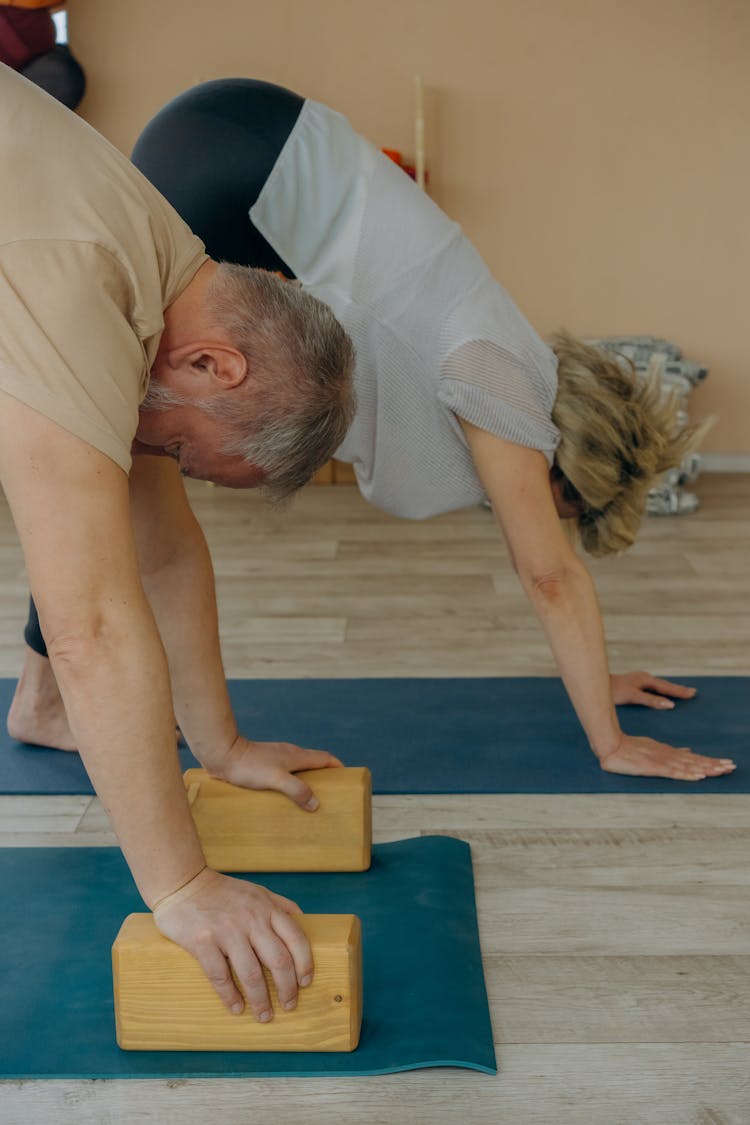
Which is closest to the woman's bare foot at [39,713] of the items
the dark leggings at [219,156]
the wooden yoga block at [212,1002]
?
the dark leggings at [219,156]

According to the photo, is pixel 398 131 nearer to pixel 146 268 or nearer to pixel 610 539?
pixel 610 539

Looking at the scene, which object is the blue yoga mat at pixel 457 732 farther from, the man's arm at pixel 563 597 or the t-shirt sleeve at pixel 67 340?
the t-shirt sleeve at pixel 67 340

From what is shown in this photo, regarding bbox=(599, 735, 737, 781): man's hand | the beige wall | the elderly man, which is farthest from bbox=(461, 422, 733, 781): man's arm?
the beige wall

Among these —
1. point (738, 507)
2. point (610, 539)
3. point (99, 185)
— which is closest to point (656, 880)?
point (610, 539)

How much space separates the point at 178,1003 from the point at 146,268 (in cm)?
78

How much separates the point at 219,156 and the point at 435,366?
52 centimetres

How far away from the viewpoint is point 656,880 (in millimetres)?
1798

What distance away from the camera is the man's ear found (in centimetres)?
125

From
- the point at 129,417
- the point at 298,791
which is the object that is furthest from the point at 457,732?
the point at 129,417

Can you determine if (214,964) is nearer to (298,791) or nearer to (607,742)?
(298,791)

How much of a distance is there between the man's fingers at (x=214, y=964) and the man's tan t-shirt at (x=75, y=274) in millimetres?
491

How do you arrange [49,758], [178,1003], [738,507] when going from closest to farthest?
1. [178,1003]
2. [49,758]
3. [738,507]

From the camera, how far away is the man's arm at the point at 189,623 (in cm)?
167

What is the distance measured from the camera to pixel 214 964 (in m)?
1.26
